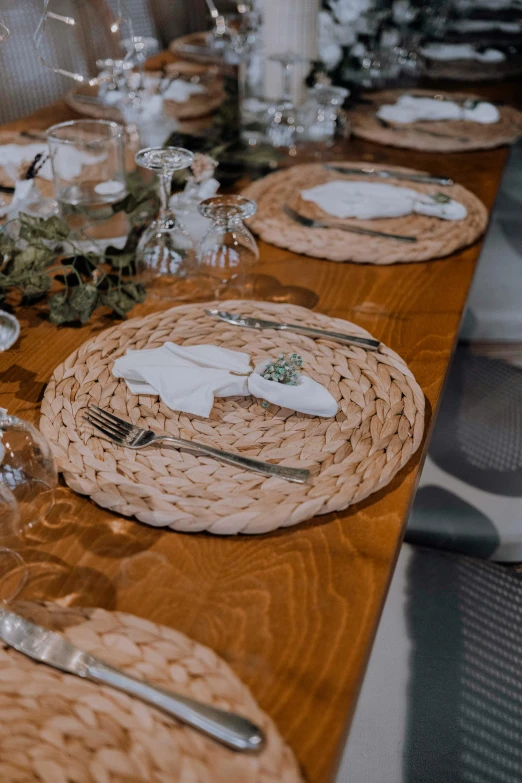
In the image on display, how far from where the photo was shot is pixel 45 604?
58 centimetres

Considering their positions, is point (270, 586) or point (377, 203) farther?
point (377, 203)

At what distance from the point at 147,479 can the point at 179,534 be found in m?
0.06

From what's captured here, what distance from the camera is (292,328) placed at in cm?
92

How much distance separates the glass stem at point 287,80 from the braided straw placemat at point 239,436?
97 cm

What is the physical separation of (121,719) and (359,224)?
94 centimetres

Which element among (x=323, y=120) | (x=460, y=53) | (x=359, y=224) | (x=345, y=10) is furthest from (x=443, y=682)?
(x=460, y=53)

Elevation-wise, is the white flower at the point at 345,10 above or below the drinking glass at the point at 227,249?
above

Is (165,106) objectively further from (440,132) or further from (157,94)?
(440,132)

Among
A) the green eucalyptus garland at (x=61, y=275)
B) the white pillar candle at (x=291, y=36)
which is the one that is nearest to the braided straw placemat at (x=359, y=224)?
the green eucalyptus garland at (x=61, y=275)

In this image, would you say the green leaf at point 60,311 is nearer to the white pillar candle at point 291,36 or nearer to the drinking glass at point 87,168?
the drinking glass at point 87,168

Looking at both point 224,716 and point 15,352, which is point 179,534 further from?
point 15,352

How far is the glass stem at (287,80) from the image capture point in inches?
65.8

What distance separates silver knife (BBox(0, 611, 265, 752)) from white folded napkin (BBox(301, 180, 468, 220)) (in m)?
0.91

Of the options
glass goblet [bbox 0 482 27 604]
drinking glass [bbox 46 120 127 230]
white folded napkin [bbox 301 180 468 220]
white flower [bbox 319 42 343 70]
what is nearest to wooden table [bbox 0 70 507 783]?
glass goblet [bbox 0 482 27 604]
